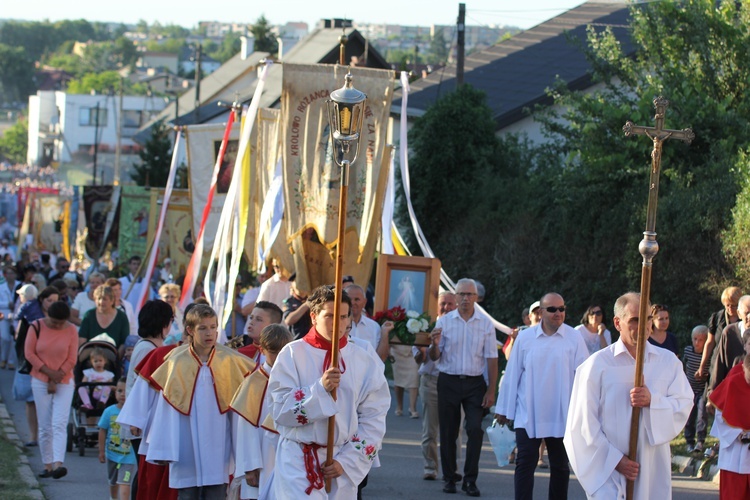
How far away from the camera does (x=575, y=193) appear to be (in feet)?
61.6

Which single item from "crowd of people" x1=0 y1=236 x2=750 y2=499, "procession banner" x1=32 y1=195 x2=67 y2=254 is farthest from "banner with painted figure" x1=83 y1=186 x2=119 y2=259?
"crowd of people" x1=0 y1=236 x2=750 y2=499

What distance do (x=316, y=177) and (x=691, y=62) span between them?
690 centimetres

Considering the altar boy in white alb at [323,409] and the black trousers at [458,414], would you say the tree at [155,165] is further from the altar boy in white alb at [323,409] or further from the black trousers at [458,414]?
the altar boy in white alb at [323,409]

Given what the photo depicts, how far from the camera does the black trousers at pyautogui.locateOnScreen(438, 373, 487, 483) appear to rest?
11.0m

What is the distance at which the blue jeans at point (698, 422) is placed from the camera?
41.7 ft

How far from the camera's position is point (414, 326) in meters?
11.4

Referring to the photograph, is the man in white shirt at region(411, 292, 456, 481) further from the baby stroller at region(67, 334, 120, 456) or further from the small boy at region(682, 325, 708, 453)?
the baby stroller at region(67, 334, 120, 456)

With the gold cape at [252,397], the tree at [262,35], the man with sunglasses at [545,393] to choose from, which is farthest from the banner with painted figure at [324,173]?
the tree at [262,35]

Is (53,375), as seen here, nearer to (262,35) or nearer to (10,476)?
(10,476)

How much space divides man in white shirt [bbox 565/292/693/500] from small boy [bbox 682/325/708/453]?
553 centimetres

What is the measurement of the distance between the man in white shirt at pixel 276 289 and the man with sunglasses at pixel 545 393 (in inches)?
199

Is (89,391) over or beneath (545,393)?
beneath

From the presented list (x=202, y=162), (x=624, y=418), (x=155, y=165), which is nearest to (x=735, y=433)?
(x=624, y=418)

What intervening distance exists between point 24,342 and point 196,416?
5878mm
